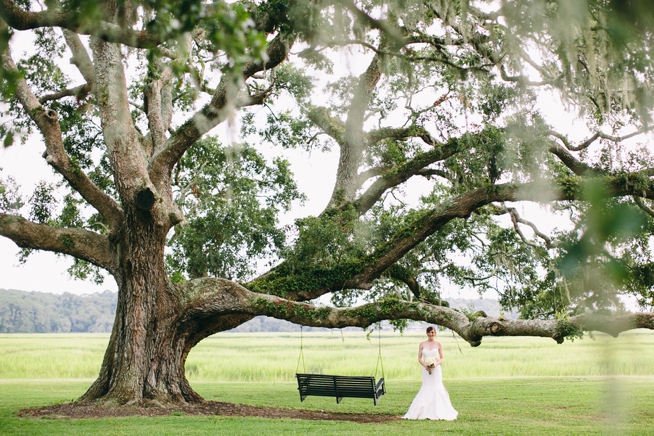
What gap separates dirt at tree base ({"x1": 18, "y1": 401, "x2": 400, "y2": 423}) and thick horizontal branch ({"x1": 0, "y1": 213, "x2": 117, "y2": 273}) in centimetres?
275

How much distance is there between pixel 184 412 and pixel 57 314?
122 metres

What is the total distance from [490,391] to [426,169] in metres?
6.34

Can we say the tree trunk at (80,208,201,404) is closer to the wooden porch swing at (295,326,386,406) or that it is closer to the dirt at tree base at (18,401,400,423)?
the dirt at tree base at (18,401,400,423)

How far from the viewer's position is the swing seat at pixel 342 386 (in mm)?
10742

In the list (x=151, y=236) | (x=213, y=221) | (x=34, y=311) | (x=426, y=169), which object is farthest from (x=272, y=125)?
(x=34, y=311)

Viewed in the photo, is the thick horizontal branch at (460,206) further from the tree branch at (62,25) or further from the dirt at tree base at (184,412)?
the tree branch at (62,25)

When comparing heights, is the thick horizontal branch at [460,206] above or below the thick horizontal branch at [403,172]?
below

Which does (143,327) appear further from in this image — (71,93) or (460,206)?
(460,206)

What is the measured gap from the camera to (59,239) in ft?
38.5

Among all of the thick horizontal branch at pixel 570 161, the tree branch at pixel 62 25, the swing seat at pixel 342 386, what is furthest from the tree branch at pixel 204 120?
the thick horizontal branch at pixel 570 161

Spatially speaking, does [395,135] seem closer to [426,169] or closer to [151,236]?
[426,169]

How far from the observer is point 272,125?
50.7 feet

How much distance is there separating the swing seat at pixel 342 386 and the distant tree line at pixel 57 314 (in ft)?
323

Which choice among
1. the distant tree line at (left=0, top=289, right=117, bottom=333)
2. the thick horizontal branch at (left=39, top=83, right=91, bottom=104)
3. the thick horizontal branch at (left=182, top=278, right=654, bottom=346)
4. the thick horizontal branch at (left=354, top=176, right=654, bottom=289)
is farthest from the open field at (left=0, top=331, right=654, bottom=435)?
the distant tree line at (left=0, top=289, right=117, bottom=333)
